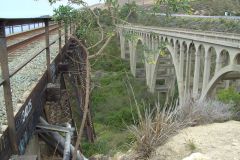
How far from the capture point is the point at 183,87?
25.8m

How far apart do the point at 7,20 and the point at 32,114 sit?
155 cm

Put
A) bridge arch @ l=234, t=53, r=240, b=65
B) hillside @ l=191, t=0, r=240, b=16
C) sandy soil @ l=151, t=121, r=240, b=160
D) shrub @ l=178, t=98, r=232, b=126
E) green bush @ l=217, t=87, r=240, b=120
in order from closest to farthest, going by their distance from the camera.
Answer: sandy soil @ l=151, t=121, r=240, b=160 < shrub @ l=178, t=98, r=232, b=126 < green bush @ l=217, t=87, r=240, b=120 < bridge arch @ l=234, t=53, r=240, b=65 < hillside @ l=191, t=0, r=240, b=16

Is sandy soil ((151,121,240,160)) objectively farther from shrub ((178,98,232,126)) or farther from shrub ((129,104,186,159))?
shrub ((178,98,232,126))

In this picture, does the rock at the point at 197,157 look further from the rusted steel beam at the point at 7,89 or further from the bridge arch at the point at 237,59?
the bridge arch at the point at 237,59

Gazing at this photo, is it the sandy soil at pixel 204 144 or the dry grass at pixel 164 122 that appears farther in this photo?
the dry grass at pixel 164 122

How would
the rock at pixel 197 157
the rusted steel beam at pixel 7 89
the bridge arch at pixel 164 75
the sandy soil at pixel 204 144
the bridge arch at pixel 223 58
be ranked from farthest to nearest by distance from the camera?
the bridge arch at pixel 164 75 → the bridge arch at pixel 223 58 → the sandy soil at pixel 204 144 → the rock at pixel 197 157 → the rusted steel beam at pixel 7 89

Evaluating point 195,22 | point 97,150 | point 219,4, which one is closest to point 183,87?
point 97,150

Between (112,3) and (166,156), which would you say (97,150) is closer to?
(166,156)

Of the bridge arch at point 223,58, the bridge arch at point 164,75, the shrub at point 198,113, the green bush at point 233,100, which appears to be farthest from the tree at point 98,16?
the bridge arch at point 164,75

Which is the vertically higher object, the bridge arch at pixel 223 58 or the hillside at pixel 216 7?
the hillside at pixel 216 7

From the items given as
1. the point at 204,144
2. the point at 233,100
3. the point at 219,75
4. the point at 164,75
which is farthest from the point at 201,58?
the point at 164,75

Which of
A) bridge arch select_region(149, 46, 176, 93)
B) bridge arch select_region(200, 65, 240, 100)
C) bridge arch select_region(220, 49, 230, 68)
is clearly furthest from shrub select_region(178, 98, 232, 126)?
bridge arch select_region(149, 46, 176, 93)

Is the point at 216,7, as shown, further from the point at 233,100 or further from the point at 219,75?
the point at 233,100

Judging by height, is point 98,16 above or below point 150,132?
above
